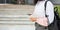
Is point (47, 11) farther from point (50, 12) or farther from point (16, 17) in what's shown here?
point (16, 17)

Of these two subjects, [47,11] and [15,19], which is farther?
[15,19]

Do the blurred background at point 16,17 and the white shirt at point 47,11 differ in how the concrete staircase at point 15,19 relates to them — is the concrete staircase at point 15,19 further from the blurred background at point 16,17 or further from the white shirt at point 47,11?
the white shirt at point 47,11

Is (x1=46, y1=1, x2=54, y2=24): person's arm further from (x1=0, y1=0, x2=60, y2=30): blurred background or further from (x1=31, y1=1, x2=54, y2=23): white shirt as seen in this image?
(x1=0, y1=0, x2=60, y2=30): blurred background

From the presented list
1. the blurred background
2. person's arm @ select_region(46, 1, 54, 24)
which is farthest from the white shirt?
the blurred background

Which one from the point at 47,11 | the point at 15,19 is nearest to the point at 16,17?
the point at 15,19

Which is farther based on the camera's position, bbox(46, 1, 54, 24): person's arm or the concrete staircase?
the concrete staircase

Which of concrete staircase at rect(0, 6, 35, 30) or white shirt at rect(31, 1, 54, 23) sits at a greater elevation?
white shirt at rect(31, 1, 54, 23)

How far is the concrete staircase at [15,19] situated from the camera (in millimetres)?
4105

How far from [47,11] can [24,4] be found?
286 centimetres

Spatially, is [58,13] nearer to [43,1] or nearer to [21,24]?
[43,1]

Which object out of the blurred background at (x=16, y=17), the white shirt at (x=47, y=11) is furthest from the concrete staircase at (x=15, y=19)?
the white shirt at (x=47, y=11)

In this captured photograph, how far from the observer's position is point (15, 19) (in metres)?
4.23

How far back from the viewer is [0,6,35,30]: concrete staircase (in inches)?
162

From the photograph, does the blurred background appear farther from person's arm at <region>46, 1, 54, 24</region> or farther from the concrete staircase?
person's arm at <region>46, 1, 54, 24</region>
